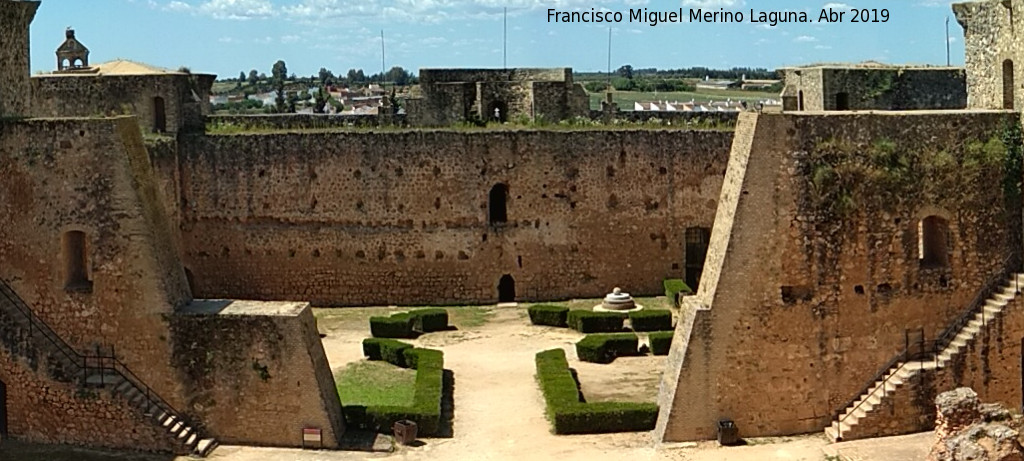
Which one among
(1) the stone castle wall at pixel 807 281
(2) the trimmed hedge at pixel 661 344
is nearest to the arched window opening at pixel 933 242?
(1) the stone castle wall at pixel 807 281

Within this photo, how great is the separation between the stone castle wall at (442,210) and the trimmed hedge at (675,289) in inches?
42.1

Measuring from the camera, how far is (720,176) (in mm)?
35750

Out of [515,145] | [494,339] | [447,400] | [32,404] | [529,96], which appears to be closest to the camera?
[32,404]

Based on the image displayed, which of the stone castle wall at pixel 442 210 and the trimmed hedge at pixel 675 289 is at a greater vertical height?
the stone castle wall at pixel 442 210

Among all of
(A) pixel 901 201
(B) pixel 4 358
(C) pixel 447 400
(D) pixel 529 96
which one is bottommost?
(C) pixel 447 400

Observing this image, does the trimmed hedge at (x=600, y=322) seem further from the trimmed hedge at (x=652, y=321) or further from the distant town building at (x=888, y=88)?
the distant town building at (x=888, y=88)

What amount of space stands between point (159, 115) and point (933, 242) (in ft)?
74.6

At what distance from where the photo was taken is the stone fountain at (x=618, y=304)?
33.7m

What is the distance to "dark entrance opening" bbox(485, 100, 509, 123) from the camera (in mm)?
41125

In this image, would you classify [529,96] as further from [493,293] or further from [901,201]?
[901,201]

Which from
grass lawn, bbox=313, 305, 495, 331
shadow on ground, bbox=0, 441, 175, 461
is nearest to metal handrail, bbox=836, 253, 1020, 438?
shadow on ground, bbox=0, 441, 175, 461

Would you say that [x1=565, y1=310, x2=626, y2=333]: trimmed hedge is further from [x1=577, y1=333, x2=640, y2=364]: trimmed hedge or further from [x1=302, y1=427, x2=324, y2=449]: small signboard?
[x1=302, y1=427, x2=324, y2=449]: small signboard

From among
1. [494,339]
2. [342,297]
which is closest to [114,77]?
[342,297]

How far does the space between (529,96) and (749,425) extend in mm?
19892
